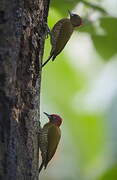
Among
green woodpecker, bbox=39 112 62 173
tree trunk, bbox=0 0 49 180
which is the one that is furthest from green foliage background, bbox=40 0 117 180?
tree trunk, bbox=0 0 49 180

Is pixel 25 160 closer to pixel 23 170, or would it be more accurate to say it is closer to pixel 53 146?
pixel 23 170

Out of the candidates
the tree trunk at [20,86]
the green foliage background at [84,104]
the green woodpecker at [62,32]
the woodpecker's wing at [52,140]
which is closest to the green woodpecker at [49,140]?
the woodpecker's wing at [52,140]

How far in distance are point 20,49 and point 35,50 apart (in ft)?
0.45

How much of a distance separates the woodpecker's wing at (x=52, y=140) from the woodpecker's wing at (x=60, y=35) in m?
0.42

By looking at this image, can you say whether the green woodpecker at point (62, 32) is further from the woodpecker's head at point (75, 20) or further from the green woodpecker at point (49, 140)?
the green woodpecker at point (49, 140)

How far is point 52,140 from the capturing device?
3633 mm

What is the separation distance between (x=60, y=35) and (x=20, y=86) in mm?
1030

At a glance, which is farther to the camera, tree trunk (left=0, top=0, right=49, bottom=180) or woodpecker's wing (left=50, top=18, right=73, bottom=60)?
woodpecker's wing (left=50, top=18, right=73, bottom=60)

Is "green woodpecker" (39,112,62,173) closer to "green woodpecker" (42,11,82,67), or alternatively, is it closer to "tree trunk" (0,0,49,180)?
"tree trunk" (0,0,49,180)

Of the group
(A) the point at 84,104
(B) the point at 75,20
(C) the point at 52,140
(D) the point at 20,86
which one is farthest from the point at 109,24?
(A) the point at 84,104

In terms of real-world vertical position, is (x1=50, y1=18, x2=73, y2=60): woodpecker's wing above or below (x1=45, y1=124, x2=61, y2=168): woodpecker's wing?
above

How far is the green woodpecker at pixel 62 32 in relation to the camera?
3.93m

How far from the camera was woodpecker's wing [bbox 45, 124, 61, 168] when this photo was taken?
3559mm

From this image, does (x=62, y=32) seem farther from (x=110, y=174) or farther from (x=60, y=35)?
(x=110, y=174)
